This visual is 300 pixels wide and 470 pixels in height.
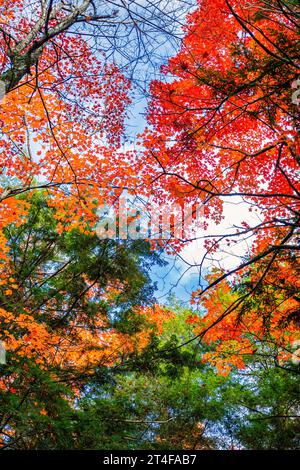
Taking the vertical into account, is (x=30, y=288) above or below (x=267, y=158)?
below


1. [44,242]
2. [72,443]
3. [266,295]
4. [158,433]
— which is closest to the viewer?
[266,295]

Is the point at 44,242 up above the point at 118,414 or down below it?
above

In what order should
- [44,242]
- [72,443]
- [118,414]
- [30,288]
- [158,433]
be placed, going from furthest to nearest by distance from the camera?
1. [158,433]
2. [44,242]
3. [30,288]
4. [118,414]
5. [72,443]

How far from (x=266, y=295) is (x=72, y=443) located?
520 centimetres

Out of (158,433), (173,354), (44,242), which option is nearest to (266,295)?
(173,354)

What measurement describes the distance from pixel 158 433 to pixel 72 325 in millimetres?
6259

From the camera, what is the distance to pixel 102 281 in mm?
9609

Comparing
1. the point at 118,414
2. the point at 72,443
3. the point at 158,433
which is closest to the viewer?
the point at 72,443

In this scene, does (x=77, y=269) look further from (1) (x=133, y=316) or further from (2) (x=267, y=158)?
(2) (x=267, y=158)

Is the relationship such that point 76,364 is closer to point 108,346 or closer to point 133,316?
point 108,346

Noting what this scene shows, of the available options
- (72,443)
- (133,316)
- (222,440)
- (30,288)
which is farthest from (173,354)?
(222,440)

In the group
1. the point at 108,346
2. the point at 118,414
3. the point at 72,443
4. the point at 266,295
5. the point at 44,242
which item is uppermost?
the point at 44,242

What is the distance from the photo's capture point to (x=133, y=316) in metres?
10.1

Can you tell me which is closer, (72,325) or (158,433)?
(72,325)
